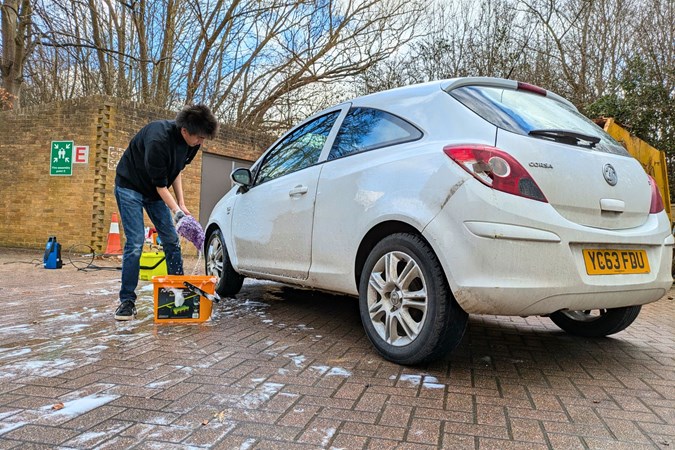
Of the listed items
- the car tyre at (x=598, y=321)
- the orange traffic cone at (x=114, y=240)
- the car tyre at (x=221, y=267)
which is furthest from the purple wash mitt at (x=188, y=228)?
the orange traffic cone at (x=114, y=240)

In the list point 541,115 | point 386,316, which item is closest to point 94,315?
point 386,316

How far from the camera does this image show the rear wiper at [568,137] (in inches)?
106

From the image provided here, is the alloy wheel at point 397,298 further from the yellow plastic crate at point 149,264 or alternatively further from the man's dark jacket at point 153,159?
the yellow plastic crate at point 149,264

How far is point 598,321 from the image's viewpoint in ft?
11.9

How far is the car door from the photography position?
12.0ft

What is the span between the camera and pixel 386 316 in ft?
9.50

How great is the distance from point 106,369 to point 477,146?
2.26 m

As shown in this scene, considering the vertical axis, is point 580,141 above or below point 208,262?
above

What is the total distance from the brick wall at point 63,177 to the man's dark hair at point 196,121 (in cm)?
750

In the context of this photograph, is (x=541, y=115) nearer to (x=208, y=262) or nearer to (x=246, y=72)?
(x=208, y=262)

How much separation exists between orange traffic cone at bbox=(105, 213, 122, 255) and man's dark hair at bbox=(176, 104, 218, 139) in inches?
277

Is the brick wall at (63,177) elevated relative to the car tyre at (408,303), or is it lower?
elevated

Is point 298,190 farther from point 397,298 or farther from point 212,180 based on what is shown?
point 212,180

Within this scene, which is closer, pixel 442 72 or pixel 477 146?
pixel 477 146
